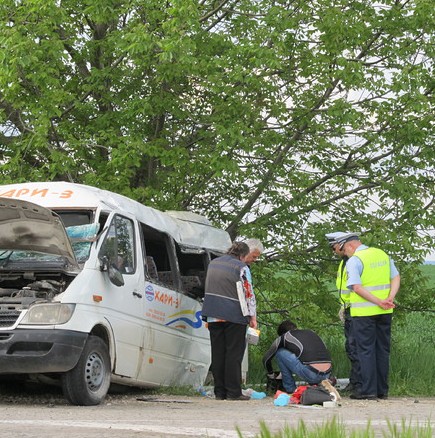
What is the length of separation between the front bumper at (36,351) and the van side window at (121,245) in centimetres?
118

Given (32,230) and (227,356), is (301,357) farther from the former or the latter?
(32,230)

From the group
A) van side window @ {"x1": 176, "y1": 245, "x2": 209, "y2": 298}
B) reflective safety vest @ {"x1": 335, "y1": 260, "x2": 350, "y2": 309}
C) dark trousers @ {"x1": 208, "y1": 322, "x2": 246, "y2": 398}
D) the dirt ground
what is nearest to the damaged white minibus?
van side window @ {"x1": 176, "y1": 245, "x2": 209, "y2": 298}

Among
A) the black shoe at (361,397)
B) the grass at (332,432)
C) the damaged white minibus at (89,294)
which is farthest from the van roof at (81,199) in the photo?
the grass at (332,432)

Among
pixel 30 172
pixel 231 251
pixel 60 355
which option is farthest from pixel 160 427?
pixel 30 172

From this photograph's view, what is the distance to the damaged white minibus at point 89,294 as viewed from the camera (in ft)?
33.8

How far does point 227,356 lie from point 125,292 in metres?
1.51

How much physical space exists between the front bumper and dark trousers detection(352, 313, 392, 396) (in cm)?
380

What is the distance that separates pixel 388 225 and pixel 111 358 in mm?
7097

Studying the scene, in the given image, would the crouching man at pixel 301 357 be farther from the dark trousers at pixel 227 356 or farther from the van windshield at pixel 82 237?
the van windshield at pixel 82 237

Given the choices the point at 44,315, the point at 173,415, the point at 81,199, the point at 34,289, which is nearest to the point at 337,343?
the point at 81,199

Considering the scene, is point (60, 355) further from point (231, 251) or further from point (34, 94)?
point (34, 94)

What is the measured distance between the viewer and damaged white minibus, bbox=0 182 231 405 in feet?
33.8

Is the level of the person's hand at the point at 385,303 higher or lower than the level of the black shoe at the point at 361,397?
higher

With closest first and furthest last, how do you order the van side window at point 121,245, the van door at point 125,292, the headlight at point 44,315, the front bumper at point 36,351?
the front bumper at point 36,351 < the headlight at point 44,315 < the van door at point 125,292 < the van side window at point 121,245
